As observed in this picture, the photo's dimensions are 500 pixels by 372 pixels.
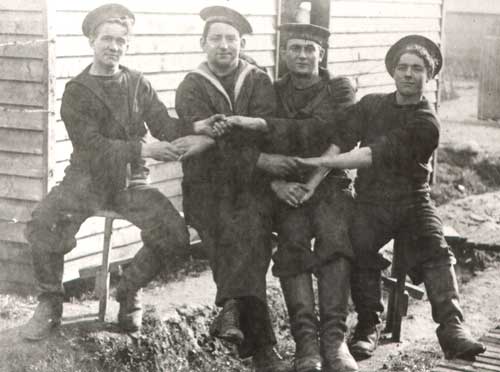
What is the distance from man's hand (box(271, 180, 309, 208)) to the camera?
528cm

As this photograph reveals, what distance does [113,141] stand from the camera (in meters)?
5.34

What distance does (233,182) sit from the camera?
5340 mm

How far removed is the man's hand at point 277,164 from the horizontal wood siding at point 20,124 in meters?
2.09

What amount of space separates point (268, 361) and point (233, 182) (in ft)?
3.77

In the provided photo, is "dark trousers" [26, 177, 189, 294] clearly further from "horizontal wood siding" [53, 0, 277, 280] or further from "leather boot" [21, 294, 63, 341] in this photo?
"horizontal wood siding" [53, 0, 277, 280]

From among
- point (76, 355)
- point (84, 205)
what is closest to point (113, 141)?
point (84, 205)

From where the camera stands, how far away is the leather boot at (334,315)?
4.79m

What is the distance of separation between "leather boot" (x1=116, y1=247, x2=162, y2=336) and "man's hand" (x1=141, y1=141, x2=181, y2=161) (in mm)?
619

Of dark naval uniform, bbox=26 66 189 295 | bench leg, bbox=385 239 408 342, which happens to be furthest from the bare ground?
dark naval uniform, bbox=26 66 189 295

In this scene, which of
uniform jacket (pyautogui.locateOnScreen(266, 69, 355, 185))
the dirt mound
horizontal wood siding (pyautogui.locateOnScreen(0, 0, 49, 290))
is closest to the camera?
uniform jacket (pyautogui.locateOnScreen(266, 69, 355, 185))

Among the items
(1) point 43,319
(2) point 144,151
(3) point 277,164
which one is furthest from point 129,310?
(3) point 277,164

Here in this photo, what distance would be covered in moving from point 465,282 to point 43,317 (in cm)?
489

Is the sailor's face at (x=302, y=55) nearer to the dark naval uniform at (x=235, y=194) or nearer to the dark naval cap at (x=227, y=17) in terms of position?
the dark naval uniform at (x=235, y=194)

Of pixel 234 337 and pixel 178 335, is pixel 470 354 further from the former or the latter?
pixel 178 335
